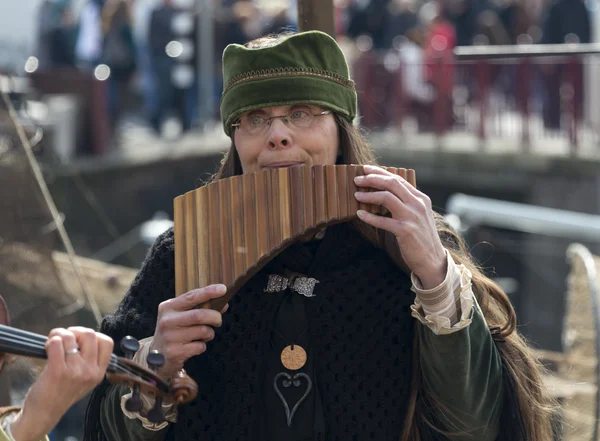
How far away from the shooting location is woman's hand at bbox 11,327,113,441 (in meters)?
2.21

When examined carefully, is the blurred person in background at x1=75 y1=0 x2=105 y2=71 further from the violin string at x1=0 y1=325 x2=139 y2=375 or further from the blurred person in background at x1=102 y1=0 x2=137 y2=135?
the violin string at x1=0 y1=325 x2=139 y2=375

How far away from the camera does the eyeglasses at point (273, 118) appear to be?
9.23ft

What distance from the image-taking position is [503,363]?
9.06ft

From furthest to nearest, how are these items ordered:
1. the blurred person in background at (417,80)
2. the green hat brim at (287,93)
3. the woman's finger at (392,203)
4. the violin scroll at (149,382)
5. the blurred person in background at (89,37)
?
the blurred person in background at (89,37), the blurred person in background at (417,80), the green hat brim at (287,93), the woman's finger at (392,203), the violin scroll at (149,382)

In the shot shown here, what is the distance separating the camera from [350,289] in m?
2.82

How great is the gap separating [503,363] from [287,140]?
70 cm

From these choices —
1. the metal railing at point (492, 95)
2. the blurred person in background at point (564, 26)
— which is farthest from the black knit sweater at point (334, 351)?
the blurred person in background at point (564, 26)

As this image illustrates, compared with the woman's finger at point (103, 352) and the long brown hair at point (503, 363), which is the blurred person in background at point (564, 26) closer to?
the long brown hair at point (503, 363)

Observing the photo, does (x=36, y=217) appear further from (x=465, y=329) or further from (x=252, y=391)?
(x=465, y=329)

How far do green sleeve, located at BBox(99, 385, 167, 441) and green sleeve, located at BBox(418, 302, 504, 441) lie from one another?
632 mm

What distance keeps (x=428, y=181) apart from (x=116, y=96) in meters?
3.13

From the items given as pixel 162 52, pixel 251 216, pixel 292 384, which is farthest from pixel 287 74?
pixel 162 52

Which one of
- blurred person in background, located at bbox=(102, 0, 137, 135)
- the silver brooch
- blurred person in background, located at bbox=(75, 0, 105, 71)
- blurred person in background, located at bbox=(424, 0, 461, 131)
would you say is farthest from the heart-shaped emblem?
blurred person in background, located at bbox=(75, 0, 105, 71)

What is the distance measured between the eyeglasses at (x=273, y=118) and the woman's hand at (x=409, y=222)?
0.28 metres
